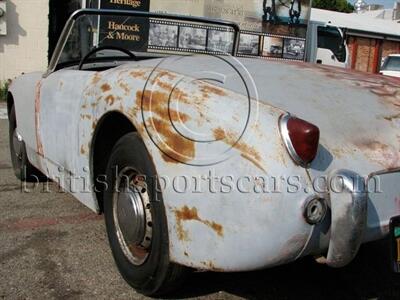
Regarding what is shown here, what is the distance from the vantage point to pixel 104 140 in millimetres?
2807

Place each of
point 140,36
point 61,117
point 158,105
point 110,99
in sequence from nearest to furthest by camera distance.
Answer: point 158,105 < point 110,99 < point 61,117 < point 140,36

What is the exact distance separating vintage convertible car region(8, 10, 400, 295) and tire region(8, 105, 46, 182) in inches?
63.1

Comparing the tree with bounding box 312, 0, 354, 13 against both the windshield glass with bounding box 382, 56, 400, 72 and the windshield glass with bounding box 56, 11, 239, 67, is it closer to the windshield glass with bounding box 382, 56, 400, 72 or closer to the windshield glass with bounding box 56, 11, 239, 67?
the windshield glass with bounding box 382, 56, 400, 72

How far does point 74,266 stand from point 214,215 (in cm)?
127

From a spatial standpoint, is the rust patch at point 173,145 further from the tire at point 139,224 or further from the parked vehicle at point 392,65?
the parked vehicle at point 392,65

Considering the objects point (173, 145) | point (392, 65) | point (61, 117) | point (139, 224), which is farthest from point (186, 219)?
point (392, 65)

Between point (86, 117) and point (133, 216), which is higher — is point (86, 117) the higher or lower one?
the higher one

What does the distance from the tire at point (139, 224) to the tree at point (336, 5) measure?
4769cm

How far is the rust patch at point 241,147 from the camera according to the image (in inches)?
76.7

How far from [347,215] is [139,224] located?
3.33ft

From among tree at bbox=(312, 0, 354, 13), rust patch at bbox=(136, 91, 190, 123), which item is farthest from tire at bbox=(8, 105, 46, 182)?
tree at bbox=(312, 0, 354, 13)

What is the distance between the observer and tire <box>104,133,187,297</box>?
227 centimetres

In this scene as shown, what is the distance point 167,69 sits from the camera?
2459mm

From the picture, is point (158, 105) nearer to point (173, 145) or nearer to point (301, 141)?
point (173, 145)
